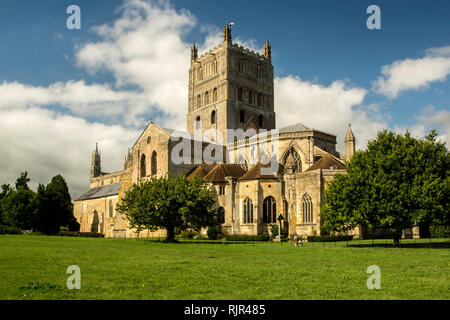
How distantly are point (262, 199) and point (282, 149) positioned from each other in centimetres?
1076

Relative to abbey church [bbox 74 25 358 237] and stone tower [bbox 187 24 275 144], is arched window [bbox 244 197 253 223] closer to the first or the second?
abbey church [bbox 74 25 358 237]

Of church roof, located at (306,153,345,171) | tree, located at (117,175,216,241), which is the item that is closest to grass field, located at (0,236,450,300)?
tree, located at (117,175,216,241)

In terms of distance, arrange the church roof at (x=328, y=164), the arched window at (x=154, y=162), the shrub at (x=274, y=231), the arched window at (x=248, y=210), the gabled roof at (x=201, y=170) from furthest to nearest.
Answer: the arched window at (x=154, y=162), the gabled roof at (x=201, y=170), the arched window at (x=248, y=210), the church roof at (x=328, y=164), the shrub at (x=274, y=231)

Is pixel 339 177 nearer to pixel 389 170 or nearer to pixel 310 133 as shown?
pixel 389 170

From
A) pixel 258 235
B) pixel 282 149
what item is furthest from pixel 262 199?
pixel 282 149

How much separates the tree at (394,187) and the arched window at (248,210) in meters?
18.3

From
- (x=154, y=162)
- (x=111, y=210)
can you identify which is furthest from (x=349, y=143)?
(x=111, y=210)

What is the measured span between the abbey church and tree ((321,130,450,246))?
14.1ft

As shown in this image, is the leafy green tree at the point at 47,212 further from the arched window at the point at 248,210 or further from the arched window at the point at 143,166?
the arched window at the point at 248,210

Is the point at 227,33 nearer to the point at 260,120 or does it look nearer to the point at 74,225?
the point at 260,120

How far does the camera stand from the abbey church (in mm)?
49469

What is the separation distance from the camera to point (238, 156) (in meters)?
66.7

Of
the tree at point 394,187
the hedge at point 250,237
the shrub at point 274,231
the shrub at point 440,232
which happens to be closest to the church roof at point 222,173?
the hedge at point 250,237

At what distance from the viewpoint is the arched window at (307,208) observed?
47094 mm
